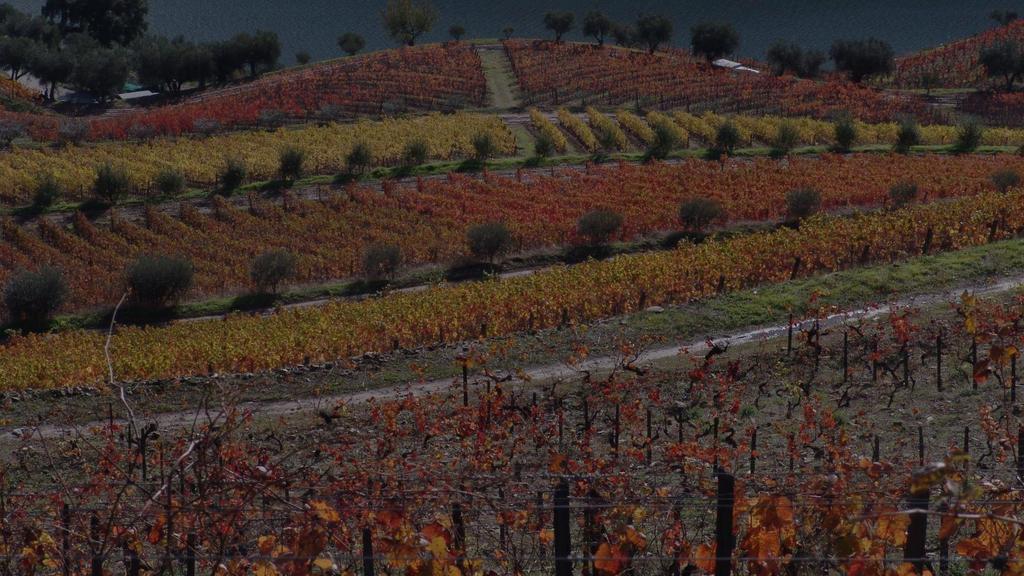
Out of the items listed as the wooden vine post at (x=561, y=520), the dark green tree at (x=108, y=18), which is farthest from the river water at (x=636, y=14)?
the wooden vine post at (x=561, y=520)

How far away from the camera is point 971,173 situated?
125ft

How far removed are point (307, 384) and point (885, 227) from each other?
50.4ft

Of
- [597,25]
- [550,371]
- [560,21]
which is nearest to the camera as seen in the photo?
[550,371]

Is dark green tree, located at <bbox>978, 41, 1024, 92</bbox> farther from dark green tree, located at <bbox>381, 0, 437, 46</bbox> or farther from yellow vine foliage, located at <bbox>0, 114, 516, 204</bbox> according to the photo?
dark green tree, located at <bbox>381, 0, 437, 46</bbox>

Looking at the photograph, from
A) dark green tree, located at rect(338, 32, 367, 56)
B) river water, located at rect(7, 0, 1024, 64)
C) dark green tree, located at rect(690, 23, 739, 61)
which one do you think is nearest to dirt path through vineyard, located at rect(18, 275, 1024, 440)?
dark green tree, located at rect(690, 23, 739, 61)

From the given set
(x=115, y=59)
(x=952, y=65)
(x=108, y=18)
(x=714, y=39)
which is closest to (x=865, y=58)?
(x=952, y=65)

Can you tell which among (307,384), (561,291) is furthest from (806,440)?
(561,291)

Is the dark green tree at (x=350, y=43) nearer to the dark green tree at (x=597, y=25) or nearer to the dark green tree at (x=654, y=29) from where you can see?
the dark green tree at (x=597, y=25)

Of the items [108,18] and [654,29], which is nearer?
[654,29]

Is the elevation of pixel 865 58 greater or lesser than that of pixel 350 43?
lesser

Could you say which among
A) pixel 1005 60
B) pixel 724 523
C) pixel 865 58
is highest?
pixel 865 58

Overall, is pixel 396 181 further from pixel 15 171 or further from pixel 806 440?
pixel 806 440

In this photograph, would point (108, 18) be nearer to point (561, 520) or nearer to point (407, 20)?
point (407, 20)

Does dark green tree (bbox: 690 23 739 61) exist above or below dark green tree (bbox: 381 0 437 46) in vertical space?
below
